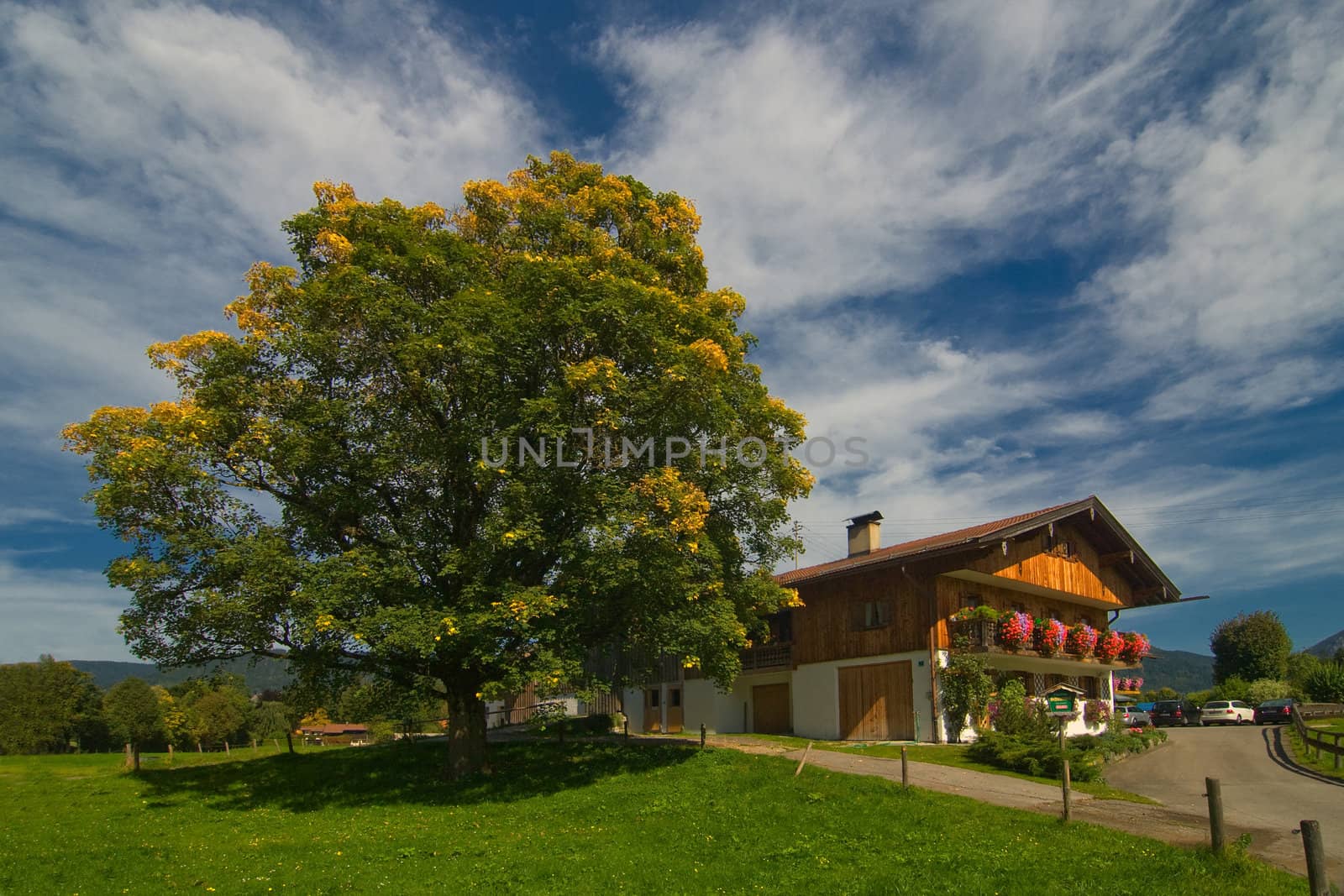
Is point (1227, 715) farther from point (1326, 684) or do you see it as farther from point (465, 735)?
point (465, 735)

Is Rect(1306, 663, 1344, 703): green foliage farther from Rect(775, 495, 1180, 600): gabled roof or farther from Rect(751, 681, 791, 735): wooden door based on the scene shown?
Rect(751, 681, 791, 735): wooden door

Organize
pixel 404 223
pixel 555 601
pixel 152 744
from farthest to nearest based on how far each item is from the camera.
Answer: pixel 152 744
pixel 404 223
pixel 555 601

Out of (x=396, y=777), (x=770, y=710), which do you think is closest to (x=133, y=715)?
(x=770, y=710)

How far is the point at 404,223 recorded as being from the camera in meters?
24.0

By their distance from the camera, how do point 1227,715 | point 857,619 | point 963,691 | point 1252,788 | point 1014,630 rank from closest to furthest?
1. point 1252,788
2. point 963,691
3. point 1014,630
4. point 857,619
5. point 1227,715

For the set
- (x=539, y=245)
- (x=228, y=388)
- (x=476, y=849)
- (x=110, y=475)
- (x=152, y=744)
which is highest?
(x=539, y=245)

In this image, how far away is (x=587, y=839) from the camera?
646 inches

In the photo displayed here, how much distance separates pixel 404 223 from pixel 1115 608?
3337 cm

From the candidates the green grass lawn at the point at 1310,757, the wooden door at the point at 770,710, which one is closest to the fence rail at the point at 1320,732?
the green grass lawn at the point at 1310,757

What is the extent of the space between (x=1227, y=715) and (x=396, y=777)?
41781 millimetres

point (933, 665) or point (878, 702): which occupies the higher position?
point (933, 665)

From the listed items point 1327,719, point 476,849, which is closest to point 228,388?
point 476,849

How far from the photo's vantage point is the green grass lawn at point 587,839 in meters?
13.4

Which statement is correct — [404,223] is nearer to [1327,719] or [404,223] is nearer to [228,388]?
[228,388]
